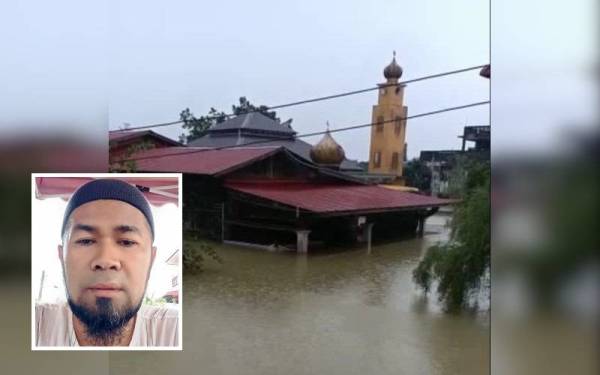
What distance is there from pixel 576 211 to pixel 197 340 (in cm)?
236

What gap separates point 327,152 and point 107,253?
Answer: 4.73ft

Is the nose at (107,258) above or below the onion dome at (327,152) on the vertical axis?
below

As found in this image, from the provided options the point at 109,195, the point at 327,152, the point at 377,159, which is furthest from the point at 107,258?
the point at 377,159

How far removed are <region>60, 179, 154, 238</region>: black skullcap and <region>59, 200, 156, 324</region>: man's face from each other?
0.03m

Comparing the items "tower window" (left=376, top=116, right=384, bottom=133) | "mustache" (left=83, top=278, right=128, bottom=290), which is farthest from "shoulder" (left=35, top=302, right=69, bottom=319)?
"tower window" (left=376, top=116, right=384, bottom=133)

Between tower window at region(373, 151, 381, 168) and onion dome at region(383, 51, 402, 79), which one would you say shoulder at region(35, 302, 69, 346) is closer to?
tower window at region(373, 151, 381, 168)

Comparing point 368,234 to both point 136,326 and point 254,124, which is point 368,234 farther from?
point 136,326

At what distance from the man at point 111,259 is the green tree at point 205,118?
1.54 feet

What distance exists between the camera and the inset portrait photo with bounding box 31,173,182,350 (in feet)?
9.41

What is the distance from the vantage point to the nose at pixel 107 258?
286 cm

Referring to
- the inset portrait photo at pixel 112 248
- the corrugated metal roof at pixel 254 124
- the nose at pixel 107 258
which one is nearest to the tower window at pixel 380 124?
the corrugated metal roof at pixel 254 124

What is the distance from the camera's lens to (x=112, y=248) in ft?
9.39

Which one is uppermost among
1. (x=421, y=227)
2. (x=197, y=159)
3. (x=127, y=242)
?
(x=197, y=159)

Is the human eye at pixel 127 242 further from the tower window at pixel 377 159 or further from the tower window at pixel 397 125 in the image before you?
the tower window at pixel 397 125
